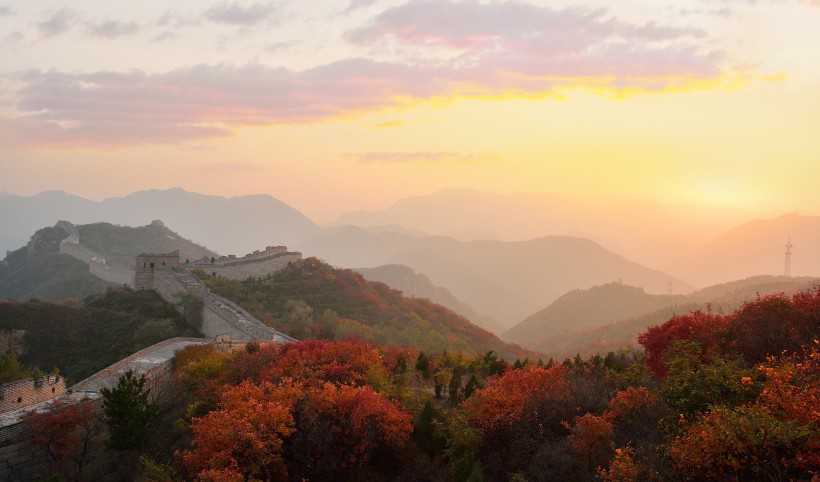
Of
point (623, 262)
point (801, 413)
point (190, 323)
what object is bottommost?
point (623, 262)

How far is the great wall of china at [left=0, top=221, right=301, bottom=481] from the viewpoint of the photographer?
1809 centimetres

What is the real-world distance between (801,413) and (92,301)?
40.0 m

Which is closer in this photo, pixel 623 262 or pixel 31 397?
pixel 31 397

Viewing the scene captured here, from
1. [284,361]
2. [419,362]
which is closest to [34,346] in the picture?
[284,361]

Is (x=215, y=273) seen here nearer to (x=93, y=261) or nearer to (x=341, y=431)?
(x=93, y=261)

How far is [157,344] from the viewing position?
95.0ft

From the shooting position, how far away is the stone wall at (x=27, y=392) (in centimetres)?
1963

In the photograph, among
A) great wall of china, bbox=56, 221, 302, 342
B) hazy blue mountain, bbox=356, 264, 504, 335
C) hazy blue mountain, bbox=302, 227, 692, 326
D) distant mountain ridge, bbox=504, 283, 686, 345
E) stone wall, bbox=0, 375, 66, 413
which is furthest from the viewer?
hazy blue mountain, bbox=302, 227, 692, 326

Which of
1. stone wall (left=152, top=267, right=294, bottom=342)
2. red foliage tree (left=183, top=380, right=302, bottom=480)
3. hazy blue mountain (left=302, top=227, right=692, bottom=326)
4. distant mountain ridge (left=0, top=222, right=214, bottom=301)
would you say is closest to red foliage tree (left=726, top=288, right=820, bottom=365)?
red foliage tree (left=183, top=380, right=302, bottom=480)

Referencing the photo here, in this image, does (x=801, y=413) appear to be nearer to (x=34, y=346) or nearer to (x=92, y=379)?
(x=92, y=379)

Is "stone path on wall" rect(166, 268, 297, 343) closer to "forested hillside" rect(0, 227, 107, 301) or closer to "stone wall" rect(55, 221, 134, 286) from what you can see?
"stone wall" rect(55, 221, 134, 286)

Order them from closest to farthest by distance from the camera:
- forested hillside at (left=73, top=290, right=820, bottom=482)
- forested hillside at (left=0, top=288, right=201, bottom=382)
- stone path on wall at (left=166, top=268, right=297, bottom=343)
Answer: forested hillside at (left=73, top=290, right=820, bottom=482) < stone path on wall at (left=166, top=268, right=297, bottom=343) < forested hillside at (left=0, top=288, right=201, bottom=382)

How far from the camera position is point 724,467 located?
36.2ft

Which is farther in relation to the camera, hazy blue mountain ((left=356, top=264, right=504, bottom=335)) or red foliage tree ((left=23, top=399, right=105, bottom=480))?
hazy blue mountain ((left=356, top=264, right=504, bottom=335))
